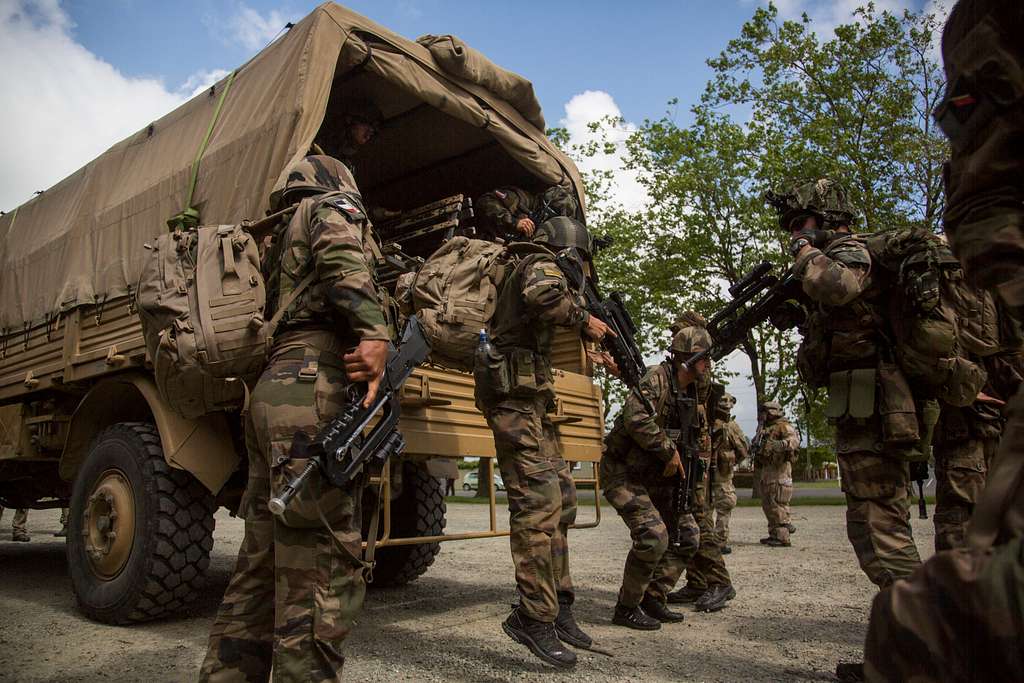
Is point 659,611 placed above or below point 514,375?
below

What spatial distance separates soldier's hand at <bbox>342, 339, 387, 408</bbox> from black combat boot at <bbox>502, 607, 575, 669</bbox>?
1427 millimetres

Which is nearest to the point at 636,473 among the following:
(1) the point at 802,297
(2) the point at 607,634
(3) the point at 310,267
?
(2) the point at 607,634

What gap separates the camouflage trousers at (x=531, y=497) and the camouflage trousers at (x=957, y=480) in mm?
1724

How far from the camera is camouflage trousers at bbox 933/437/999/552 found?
3.50 metres

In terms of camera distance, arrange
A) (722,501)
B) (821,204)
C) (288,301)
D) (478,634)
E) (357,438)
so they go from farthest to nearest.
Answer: (722,501)
(478,634)
(821,204)
(288,301)
(357,438)

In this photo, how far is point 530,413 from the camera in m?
3.63

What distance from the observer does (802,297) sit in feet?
13.5

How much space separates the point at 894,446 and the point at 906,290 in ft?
2.08

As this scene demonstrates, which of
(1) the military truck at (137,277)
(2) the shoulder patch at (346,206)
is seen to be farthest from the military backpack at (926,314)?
(2) the shoulder patch at (346,206)

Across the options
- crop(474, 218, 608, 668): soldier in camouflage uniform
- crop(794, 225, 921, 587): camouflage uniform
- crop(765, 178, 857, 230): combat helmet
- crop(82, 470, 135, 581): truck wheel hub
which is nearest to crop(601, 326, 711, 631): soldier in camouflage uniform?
crop(474, 218, 608, 668): soldier in camouflage uniform

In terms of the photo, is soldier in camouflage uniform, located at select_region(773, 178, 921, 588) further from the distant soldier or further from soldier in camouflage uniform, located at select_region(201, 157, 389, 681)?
the distant soldier

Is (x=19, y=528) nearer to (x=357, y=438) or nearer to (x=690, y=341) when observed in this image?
(x=690, y=341)

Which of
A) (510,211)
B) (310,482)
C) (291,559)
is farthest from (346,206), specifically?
(510,211)

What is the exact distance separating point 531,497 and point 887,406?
154 cm
